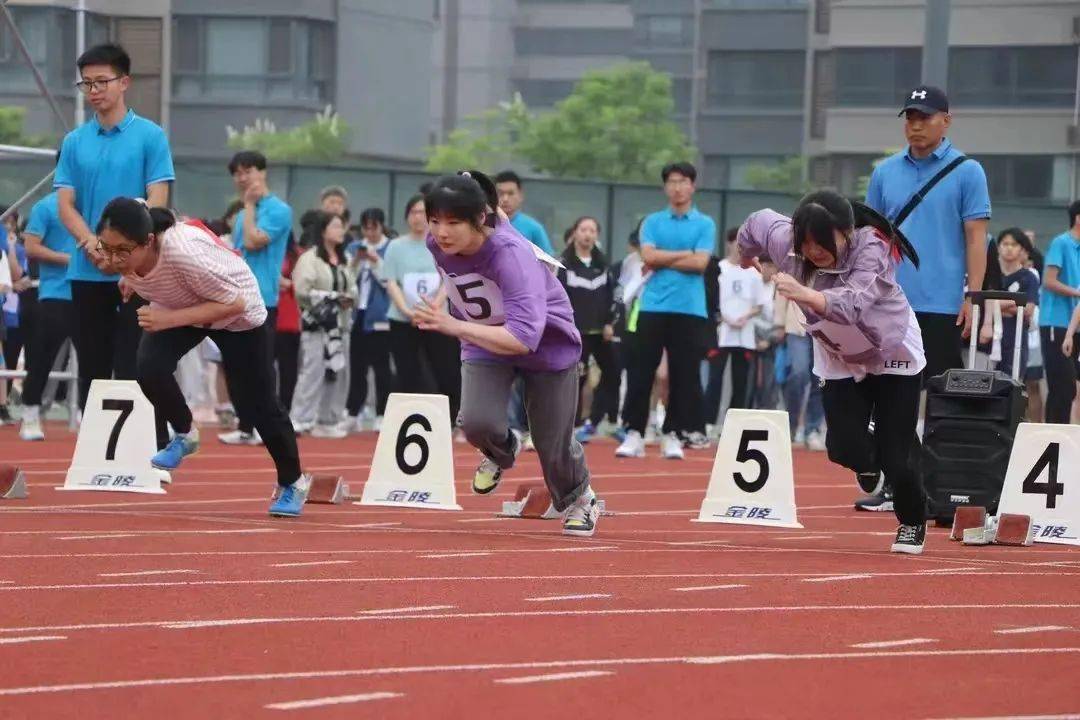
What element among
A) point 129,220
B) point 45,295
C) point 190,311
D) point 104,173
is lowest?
point 45,295

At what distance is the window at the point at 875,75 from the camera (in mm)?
68688

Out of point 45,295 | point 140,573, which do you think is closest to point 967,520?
point 140,573

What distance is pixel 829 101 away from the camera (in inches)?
3091

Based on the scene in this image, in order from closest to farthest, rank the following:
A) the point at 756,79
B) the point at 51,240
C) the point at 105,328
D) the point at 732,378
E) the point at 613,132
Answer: the point at 105,328 → the point at 51,240 → the point at 732,378 → the point at 613,132 → the point at 756,79

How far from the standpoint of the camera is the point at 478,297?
33.8 ft

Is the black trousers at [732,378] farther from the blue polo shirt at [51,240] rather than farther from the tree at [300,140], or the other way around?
the tree at [300,140]

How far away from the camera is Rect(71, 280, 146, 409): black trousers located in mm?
12367

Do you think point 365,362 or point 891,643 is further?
point 365,362

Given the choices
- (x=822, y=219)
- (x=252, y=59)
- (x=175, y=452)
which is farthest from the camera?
(x=252, y=59)

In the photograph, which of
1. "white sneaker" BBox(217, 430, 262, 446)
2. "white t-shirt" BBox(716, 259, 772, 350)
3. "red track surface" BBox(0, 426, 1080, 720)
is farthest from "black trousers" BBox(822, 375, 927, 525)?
"white t-shirt" BBox(716, 259, 772, 350)

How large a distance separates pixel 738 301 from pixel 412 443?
9655mm

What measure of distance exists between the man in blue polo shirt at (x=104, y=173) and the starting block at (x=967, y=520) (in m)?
4.34

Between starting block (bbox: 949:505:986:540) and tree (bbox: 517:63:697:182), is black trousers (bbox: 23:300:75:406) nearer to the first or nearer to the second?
starting block (bbox: 949:505:986:540)

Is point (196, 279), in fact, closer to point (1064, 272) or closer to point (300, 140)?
point (1064, 272)
